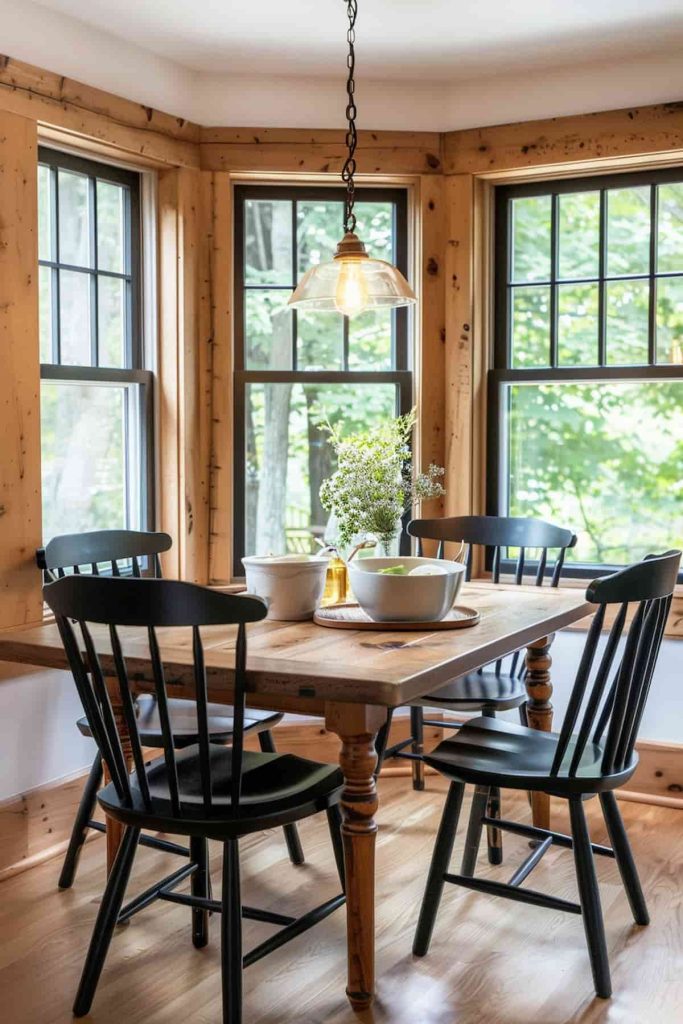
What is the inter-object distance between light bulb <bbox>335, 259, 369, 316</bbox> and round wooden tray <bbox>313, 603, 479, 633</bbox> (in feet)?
2.63

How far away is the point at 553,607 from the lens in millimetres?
2961

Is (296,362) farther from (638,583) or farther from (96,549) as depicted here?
(638,583)

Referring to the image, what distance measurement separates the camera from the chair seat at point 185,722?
2822 mm

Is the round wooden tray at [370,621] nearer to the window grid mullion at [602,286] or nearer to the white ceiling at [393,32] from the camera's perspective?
the window grid mullion at [602,286]

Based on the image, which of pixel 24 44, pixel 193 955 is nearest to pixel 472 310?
pixel 24 44

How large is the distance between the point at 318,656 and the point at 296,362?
2.05 metres

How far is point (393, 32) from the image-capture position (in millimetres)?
3592

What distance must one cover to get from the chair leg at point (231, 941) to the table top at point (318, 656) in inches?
13.3

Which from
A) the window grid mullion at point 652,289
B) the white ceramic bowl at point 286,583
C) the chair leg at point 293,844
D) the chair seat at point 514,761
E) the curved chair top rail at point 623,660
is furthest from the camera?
the window grid mullion at point 652,289

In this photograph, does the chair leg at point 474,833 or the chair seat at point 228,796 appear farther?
the chair leg at point 474,833

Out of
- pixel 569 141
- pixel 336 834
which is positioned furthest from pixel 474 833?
pixel 569 141

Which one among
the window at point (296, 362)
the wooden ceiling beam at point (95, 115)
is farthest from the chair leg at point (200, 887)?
the wooden ceiling beam at point (95, 115)

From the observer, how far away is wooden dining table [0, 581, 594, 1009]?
2.13 metres

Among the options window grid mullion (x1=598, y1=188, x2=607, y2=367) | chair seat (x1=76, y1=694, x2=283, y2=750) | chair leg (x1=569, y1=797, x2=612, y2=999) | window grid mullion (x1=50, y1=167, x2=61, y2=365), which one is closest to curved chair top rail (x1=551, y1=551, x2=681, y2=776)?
chair leg (x1=569, y1=797, x2=612, y2=999)
